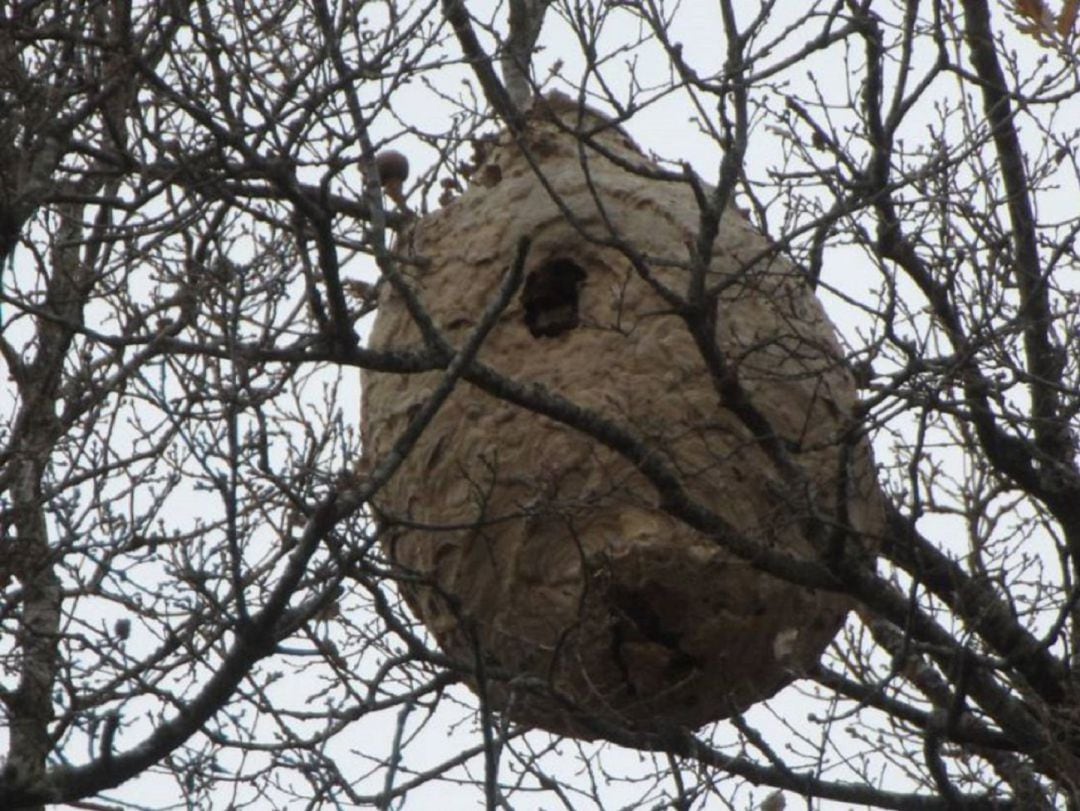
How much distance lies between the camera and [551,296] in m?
4.86

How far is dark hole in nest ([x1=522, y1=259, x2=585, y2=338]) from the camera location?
188 inches

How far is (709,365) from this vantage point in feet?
14.4

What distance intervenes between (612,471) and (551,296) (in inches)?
23.9

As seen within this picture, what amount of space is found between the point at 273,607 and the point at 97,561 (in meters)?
1.43

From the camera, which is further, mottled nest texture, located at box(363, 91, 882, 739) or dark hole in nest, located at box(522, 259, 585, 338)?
dark hole in nest, located at box(522, 259, 585, 338)

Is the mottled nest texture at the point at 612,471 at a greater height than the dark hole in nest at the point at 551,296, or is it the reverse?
the dark hole in nest at the point at 551,296

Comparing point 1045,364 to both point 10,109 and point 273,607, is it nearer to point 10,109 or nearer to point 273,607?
point 273,607

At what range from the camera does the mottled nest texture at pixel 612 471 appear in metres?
4.43

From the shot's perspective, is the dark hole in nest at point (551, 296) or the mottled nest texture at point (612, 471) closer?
the mottled nest texture at point (612, 471)

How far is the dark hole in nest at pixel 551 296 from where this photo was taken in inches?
188

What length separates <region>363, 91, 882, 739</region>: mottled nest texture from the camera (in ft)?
14.5

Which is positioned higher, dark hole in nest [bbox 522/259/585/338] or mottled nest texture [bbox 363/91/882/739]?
dark hole in nest [bbox 522/259/585/338]

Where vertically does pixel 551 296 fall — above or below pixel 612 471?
above

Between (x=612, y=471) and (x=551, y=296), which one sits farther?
(x=551, y=296)
